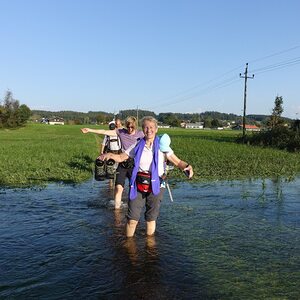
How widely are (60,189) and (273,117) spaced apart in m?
72.9

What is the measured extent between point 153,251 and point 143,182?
44.2 inches

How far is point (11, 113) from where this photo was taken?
4488 inches

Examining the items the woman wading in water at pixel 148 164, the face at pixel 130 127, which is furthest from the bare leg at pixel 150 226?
the face at pixel 130 127

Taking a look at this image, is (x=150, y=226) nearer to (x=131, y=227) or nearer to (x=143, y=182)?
(x=131, y=227)

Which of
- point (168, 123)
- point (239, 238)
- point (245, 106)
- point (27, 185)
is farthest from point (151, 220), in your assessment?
point (168, 123)

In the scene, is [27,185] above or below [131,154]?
below

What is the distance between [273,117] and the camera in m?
80.2

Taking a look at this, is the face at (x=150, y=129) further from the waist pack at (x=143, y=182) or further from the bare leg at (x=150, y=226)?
the bare leg at (x=150, y=226)

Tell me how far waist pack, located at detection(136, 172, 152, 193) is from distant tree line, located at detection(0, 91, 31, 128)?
11255cm

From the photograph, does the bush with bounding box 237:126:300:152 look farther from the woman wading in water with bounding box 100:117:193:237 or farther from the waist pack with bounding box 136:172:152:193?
the waist pack with bounding box 136:172:152:193

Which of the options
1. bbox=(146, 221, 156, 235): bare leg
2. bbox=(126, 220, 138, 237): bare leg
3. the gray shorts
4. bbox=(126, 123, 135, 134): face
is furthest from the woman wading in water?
bbox=(126, 123, 135, 134): face

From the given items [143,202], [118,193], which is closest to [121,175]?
[118,193]

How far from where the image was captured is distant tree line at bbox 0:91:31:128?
11262cm

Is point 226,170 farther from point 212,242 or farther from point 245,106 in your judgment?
point 245,106
